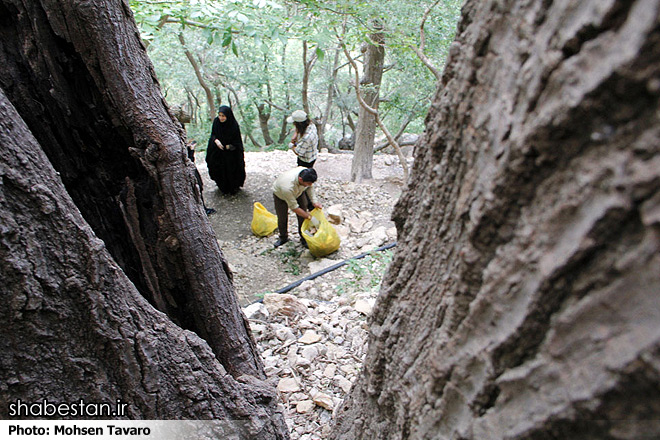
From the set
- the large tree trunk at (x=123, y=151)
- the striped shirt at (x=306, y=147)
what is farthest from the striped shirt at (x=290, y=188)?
the large tree trunk at (x=123, y=151)

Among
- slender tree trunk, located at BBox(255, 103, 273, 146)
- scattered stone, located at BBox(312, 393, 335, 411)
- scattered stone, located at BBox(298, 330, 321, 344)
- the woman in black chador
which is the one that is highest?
scattered stone, located at BBox(312, 393, 335, 411)

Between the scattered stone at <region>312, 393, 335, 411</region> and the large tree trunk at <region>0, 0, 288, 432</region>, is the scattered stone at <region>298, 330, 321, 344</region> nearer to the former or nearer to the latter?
the scattered stone at <region>312, 393, 335, 411</region>

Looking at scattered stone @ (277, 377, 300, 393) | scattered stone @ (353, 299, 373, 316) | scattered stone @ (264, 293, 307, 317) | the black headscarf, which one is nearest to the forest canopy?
the black headscarf

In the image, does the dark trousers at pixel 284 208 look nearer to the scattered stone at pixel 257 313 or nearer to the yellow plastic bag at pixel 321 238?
the yellow plastic bag at pixel 321 238

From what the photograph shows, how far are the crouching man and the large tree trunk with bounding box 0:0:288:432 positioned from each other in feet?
12.3

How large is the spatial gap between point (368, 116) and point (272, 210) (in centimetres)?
285

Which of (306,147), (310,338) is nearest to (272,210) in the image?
(306,147)

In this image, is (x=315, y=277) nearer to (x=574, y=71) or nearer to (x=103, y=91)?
(x=103, y=91)

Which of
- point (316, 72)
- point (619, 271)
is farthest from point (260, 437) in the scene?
point (316, 72)

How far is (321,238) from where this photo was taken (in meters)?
5.48

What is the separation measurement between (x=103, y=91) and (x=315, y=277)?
3.77 metres

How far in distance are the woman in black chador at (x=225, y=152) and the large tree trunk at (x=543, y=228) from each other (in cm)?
691

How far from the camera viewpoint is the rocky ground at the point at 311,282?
2.18 m

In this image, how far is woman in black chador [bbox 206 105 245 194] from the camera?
Answer: 24.1 ft
